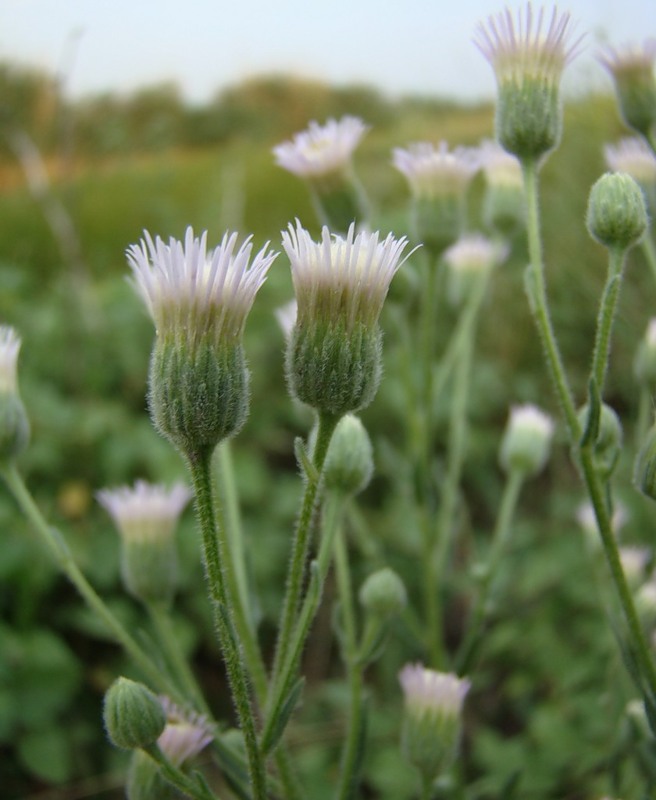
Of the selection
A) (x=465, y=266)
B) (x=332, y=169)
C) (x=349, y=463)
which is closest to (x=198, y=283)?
(x=349, y=463)

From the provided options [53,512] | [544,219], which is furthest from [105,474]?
[544,219]

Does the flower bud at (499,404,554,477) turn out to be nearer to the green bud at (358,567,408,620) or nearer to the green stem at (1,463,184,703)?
the green bud at (358,567,408,620)

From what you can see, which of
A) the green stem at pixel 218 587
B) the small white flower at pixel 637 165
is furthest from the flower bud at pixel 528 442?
the green stem at pixel 218 587

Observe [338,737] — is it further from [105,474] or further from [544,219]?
[544,219]

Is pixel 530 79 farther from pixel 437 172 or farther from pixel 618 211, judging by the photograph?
pixel 437 172

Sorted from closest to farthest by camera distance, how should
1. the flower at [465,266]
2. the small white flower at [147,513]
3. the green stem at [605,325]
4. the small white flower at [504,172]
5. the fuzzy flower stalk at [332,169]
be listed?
1. the green stem at [605,325]
2. the small white flower at [147,513]
3. the fuzzy flower stalk at [332,169]
4. the small white flower at [504,172]
5. the flower at [465,266]

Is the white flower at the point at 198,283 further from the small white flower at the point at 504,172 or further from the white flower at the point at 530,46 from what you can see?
the small white flower at the point at 504,172
